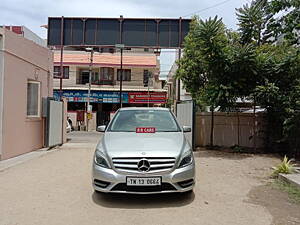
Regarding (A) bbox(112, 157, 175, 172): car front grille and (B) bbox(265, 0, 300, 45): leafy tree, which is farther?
(B) bbox(265, 0, 300, 45): leafy tree

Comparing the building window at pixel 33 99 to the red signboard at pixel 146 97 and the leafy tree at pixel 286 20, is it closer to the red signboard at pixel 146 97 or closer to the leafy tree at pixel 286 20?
the leafy tree at pixel 286 20

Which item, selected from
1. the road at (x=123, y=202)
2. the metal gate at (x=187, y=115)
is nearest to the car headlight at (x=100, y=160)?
the road at (x=123, y=202)

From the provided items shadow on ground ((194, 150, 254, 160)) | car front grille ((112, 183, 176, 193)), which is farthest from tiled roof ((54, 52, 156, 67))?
car front grille ((112, 183, 176, 193))

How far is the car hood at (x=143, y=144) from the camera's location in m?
5.38

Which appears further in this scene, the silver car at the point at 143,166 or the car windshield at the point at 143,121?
the car windshield at the point at 143,121

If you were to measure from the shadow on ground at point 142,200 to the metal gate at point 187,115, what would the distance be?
23.2 ft

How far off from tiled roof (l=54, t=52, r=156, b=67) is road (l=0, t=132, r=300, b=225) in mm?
23427

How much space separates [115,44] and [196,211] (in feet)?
60.6

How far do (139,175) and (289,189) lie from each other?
329 centimetres

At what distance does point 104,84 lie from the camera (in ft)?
104

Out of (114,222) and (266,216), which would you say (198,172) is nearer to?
(266,216)

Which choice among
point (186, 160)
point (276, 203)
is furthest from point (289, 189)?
point (186, 160)

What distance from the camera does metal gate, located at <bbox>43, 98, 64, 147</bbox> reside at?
42.2 ft

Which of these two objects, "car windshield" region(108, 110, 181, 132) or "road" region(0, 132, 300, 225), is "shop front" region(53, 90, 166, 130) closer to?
"road" region(0, 132, 300, 225)
